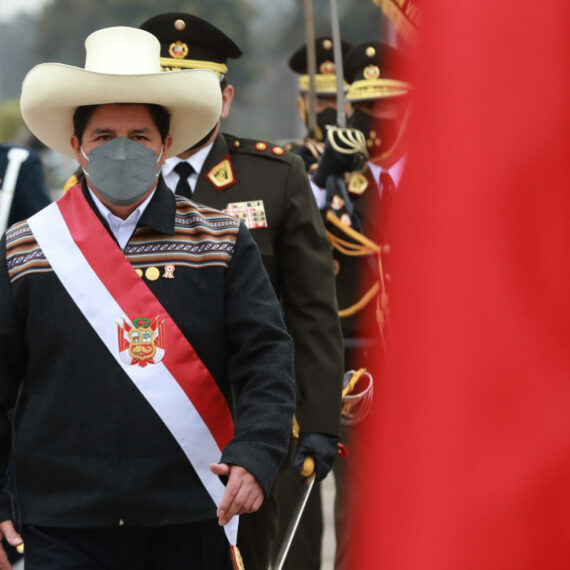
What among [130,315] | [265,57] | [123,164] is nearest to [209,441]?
[130,315]

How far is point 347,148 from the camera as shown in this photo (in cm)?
549

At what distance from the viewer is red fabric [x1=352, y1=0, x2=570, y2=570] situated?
3.55 feet

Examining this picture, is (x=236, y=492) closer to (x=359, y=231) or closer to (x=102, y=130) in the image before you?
(x=102, y=130)

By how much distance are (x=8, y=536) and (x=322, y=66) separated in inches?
270

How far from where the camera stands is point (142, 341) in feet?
9.64

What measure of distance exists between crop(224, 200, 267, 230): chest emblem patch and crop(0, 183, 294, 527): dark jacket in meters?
0.84

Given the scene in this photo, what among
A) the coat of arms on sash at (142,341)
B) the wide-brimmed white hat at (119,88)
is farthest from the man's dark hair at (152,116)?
the coat of arms on sash at (142,341)

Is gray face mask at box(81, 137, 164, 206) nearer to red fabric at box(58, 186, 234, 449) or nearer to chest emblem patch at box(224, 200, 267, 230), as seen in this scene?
red fabric at box(58, 186, 234, 449)

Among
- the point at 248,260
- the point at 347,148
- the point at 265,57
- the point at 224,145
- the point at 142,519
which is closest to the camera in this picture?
the point at 142,519

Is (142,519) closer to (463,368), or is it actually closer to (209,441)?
(209,441)

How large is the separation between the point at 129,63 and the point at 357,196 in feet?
8.70

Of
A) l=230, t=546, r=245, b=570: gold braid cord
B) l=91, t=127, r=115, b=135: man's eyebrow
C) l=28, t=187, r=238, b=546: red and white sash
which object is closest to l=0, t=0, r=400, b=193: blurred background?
l=91, t=127, r=115, b=135: man's eyebrow

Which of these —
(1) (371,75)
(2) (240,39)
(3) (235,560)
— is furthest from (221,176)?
(2) (240,39)

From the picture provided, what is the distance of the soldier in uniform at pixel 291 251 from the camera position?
12.6 feet
